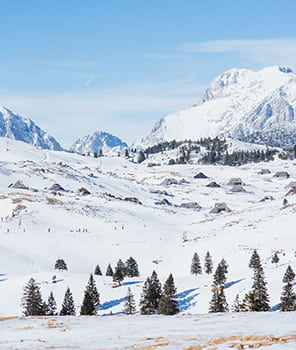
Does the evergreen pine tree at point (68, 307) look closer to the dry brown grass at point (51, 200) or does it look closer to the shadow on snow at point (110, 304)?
the shadow on snow at point (110, 304)

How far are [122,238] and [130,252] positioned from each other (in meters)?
8.37

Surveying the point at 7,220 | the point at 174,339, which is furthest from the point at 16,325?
the point at 7,220

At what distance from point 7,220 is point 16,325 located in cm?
6291

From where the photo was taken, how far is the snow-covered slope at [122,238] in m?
48.4

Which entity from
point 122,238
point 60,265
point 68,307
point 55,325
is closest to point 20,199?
point 122,238

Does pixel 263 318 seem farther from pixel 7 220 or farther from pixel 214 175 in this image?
pixel 214 175

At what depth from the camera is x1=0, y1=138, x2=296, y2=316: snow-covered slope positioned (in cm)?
4838

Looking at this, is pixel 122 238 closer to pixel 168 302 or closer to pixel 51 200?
pixel 51 200

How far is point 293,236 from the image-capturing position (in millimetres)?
63438

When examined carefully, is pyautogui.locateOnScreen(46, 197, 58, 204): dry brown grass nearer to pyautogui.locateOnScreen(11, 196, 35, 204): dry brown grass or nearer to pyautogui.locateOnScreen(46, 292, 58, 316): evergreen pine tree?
pyautogui.locateOnScreen(11, 196, 35, 204): dry brown grass

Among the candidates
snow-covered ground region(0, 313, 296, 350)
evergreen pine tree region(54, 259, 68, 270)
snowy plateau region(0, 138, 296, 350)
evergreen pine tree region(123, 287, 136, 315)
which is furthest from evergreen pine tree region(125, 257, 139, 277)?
snow-covered ground region(0, 313, 296, 350)

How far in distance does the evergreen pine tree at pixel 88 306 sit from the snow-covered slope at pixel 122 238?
8.36 feet

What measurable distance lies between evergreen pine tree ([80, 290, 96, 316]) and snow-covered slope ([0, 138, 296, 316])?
8.36ft

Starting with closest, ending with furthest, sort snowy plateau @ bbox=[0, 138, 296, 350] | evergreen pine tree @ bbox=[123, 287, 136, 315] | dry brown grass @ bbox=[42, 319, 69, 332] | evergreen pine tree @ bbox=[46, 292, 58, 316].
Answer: snowy plateau @ bbox=[0, 138, 296, 350]
dry brown grass @ bbox=[42, 319, 69, 332]
evergreen pine tree @ bbox=[46, 292, 58, 316]
evergreen pine tree @ bbox=[123, 287, 136, 315]
